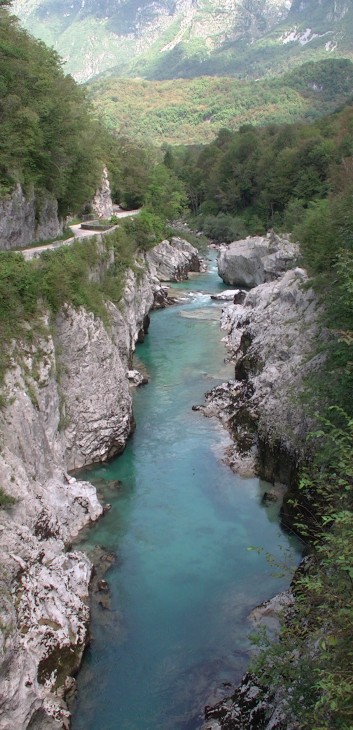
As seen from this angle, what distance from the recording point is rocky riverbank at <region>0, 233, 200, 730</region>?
937 centimetres

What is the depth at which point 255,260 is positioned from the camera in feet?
130

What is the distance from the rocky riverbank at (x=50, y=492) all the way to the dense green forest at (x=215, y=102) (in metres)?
96.7

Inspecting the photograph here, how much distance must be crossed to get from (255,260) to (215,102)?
99.7m

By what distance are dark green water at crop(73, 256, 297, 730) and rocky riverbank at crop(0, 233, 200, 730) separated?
0.65 m

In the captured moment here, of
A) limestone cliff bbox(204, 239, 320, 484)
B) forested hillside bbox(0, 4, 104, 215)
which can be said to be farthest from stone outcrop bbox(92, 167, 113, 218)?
limestone cliff bbox(204, 239, 320, 484)

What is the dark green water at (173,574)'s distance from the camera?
1019 centimetres

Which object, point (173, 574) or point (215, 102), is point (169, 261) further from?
point (215, 102)

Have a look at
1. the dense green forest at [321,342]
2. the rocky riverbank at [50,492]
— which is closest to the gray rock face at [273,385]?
the dense green forest at [321,342]

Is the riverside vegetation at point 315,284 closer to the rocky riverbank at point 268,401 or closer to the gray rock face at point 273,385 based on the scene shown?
the rocky riverbank at point 268,401

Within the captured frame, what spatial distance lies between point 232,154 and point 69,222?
35647 millimetres

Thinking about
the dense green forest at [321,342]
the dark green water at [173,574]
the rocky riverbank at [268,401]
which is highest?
the dense green forest at [321,342]

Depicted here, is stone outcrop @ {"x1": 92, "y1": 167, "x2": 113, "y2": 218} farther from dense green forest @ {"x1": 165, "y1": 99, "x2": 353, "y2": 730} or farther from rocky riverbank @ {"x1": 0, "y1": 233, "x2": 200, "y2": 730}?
rocky riverbank @ {"x1": 0, "y1": 233, "x2": 200, "y2": 730}

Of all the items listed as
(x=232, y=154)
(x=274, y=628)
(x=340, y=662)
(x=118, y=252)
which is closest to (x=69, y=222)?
(x=118, y=252)

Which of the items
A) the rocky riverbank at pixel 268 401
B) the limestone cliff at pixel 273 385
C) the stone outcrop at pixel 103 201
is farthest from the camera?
the stone outcrop at pixel 103 201
